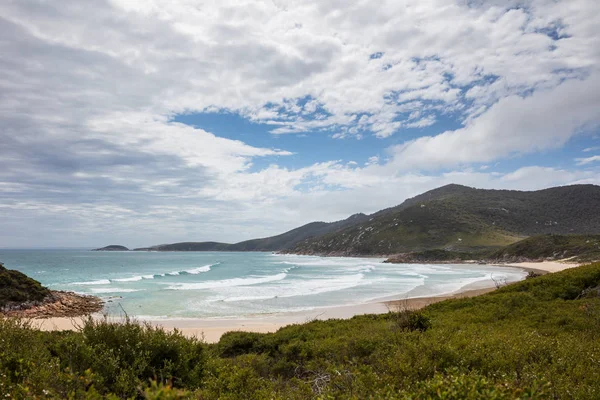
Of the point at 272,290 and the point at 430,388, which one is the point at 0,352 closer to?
the point at 430,388

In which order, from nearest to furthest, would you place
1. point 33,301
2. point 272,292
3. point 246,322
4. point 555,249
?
1. point 246,322
2. point 33,301
3. point 272,292
4. point 555,249

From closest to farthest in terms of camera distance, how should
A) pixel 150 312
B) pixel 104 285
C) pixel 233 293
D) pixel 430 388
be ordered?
1. pixel 430 388
2. pixel 150 312
3. pixel 233 293
4. pixel 104 285

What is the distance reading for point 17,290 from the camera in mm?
30375

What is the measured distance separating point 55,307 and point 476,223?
143 metres

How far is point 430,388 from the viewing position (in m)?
3.68

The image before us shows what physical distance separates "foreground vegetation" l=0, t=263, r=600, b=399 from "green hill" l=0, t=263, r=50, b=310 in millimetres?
25507

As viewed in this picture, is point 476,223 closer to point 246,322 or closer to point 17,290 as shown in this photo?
point 246,322

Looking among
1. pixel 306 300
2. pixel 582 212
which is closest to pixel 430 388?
pixel 306 300

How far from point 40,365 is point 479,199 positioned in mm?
193121

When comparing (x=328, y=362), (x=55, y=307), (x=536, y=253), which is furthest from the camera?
(x=536, y=253)

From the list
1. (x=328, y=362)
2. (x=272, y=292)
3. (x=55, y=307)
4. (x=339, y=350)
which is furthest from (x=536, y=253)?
(x=328, y=362)

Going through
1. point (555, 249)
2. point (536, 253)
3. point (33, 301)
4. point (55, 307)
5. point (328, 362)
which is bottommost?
point (536, 253)

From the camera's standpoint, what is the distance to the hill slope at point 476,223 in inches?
5069

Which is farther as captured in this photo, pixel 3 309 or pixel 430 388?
pixel 3 309
